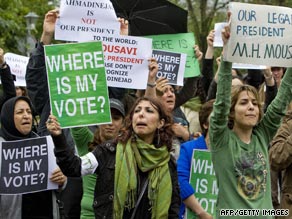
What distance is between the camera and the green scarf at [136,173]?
569 cm

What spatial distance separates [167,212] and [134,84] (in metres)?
1.70

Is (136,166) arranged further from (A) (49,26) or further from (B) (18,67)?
(B) (18,67)

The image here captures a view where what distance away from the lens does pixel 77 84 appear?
20.7ft

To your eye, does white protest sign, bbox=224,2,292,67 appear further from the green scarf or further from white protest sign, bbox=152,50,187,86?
white protest sign, bbox=152,50,187,86

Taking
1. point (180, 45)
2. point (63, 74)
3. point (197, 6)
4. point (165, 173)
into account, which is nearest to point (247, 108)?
point (165, 173)

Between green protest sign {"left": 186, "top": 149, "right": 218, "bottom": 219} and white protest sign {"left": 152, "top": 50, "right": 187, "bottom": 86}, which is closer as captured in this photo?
green protest sign {"left": 186, "top": 149, "right": 218, "bottom": 219}

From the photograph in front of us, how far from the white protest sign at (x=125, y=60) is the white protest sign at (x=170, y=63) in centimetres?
83

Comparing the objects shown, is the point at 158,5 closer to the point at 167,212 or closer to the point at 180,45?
the point at 180,45

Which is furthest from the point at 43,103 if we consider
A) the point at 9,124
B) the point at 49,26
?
the point at 49,26

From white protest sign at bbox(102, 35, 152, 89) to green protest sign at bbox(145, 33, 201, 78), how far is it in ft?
4.13

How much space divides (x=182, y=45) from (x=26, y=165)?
8.31ft

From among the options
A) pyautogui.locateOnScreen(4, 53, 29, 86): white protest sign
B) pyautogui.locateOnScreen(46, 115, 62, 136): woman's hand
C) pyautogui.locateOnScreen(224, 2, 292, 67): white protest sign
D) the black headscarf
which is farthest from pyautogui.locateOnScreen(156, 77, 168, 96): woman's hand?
pyautogui.locateOnScreen(4, 53, 29, 86): white protest sign

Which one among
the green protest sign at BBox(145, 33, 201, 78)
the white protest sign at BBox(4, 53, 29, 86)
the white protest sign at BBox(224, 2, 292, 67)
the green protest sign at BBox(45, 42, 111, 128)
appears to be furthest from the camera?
the white protest sign at BBox(4, 53, 29, 86)

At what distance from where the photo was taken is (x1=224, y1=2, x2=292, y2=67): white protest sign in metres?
5.63
